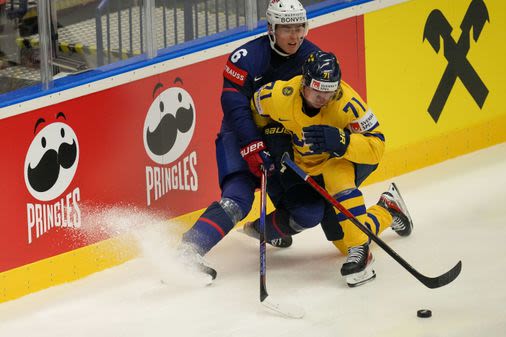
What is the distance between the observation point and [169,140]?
7.04m

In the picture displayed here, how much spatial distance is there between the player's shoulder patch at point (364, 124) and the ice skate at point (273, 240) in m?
0.86

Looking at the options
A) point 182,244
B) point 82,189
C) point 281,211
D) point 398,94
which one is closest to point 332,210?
point 281,211

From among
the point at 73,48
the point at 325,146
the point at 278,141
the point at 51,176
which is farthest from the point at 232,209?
the point at 73,48

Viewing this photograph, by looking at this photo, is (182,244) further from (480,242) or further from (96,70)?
(480,242)

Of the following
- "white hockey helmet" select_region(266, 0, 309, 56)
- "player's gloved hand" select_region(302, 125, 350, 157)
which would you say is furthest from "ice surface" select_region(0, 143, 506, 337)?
"white hockey helmet" select_region(266, 0, 309, 56)

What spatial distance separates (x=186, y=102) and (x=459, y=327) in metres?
2.02

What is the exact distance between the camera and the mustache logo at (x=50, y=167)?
6.39 metres

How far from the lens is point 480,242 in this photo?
696cm

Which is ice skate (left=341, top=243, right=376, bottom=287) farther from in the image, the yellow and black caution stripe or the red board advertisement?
the yellow and black caution stripe

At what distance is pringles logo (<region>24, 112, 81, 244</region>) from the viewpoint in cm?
639

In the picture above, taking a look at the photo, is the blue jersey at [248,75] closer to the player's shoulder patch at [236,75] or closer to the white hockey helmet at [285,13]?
the player's shoulder patch at [236,75]

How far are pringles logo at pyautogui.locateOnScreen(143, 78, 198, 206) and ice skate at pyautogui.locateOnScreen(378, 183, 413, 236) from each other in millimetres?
976

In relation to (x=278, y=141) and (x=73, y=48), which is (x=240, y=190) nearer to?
(x=278, y=141)

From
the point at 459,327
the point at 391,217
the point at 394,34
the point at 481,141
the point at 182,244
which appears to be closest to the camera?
the point at 459,327
